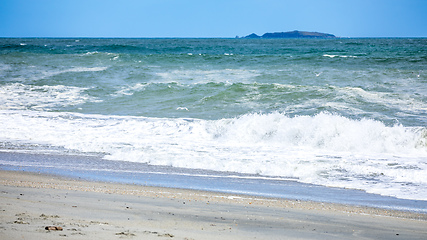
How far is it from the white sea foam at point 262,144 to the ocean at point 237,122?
25mm

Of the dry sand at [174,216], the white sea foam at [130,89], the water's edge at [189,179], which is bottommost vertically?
the water's edge at [189,179]

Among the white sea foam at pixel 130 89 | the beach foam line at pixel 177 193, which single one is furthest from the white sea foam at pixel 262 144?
the white sea foam at pixel 130 89

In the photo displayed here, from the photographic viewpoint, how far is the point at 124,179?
249 inches

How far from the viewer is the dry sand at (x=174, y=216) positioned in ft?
11.1

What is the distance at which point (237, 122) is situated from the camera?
11.3 meters

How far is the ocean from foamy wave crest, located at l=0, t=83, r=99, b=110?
0.04 m

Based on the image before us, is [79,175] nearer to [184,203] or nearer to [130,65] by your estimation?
[184,203]

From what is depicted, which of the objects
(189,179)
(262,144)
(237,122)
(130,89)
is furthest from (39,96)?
(189,179)

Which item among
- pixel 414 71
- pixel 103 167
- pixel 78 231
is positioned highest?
pixel 414 71

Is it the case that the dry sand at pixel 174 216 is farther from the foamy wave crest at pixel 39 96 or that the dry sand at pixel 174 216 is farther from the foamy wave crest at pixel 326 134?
the foamy wave crest at pixel 39 96

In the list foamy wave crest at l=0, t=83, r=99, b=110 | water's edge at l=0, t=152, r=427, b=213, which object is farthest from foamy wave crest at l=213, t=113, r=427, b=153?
foamy wave crest at l=0, t=83, r=99, b=110

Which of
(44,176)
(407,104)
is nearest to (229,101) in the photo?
A: (407,104)

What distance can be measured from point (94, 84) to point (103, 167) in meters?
13.3

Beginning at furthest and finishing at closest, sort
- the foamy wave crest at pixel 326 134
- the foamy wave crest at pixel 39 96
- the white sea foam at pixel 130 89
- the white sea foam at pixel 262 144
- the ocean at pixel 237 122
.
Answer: the white sea foam at pixel 130 89 < the foamy wave crest at pixel 39 96 < the foamy wave crest at pixel 326 134 < the ocean at pixel 237 122 < the white sea foam at pixel 262 144
